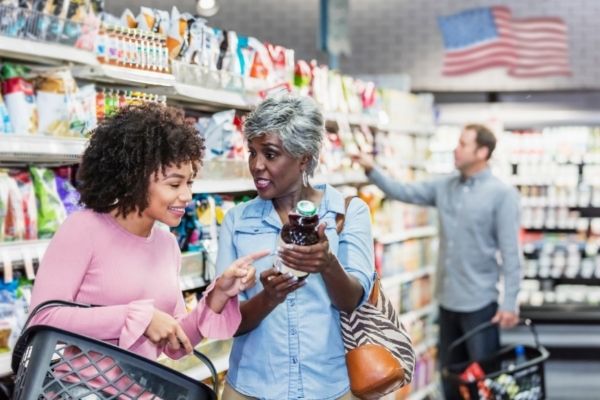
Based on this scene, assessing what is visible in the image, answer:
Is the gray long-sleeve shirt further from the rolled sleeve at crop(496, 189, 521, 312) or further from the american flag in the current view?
the american flag

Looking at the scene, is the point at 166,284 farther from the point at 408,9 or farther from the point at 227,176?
the point at 408,9

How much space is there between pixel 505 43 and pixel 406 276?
3.37m

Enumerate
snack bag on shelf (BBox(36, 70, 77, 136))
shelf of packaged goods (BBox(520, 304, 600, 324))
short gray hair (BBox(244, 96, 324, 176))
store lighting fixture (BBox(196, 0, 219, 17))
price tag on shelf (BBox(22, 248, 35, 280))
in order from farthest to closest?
shelf of packaged goods (BBox(520, 304, 600, 324)), store lighting fixture (BBox(196, 0, 219, 17)), snack bag on shelf (BBox(36, 70, 77, 136)), price tag on shelf (BBox(22, 248, 35, 280)), short gray hair (BBox(244, 96, 324, 176))

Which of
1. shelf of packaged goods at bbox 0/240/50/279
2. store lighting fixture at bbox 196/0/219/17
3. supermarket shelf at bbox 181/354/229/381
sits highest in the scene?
store lighting fixture at bbox 196/0/219/17

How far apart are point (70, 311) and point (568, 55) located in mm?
8001

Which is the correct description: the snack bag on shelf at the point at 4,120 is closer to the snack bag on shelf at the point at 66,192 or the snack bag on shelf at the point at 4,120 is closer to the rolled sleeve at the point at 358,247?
the snack bag on shelf at the point at 66,192

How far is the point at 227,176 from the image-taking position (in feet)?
13.9

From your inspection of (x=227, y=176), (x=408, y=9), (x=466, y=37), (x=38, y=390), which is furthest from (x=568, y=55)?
(x=38, y=390)

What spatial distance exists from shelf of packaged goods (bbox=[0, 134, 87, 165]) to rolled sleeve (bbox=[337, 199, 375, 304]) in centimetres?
83

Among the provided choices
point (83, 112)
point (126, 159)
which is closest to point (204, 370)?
point (83, 112)

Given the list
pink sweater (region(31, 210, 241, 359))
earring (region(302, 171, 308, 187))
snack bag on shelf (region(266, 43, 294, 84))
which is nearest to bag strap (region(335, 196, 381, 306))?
earring (region(302, 171, 308, 187))

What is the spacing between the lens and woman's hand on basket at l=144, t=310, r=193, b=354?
2.17 meters

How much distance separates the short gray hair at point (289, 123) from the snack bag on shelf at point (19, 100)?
0.90 meters

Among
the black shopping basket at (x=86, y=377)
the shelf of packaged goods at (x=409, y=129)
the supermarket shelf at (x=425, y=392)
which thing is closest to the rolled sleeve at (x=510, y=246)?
the shelf of packaged goods at (x=409, y=129)
